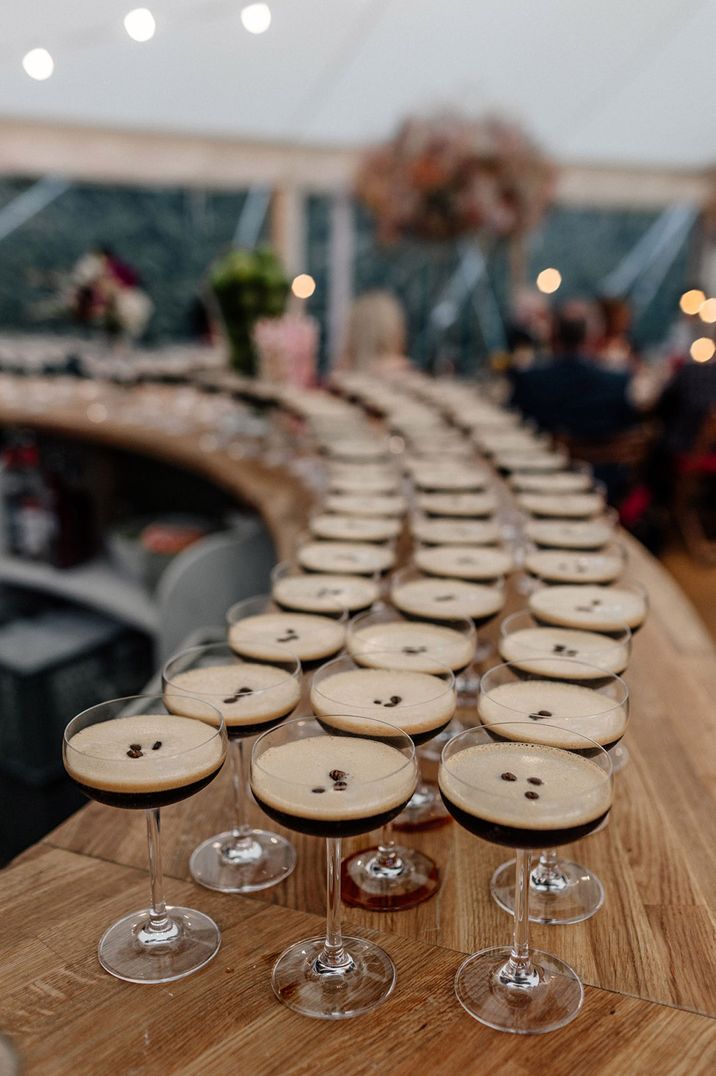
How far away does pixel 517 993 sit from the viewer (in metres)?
1.20

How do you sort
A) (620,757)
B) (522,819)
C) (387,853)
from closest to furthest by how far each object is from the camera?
(522,819) < (387,853) < (620,757)

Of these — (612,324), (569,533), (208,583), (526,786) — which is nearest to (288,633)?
(526,786)

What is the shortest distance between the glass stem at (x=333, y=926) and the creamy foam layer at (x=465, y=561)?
1025 mm

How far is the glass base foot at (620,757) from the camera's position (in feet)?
5.64

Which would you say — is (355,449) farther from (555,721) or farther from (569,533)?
(555,721)

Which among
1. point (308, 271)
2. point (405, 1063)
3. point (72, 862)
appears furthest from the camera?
point (308, 271)

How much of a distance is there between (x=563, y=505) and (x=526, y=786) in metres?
1.63

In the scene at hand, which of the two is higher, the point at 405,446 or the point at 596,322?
the point at 596,322

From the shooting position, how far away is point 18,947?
1.28m

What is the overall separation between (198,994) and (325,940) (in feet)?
0.58

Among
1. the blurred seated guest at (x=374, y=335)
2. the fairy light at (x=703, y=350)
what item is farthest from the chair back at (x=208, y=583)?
the fairy light at (x=703, y=350)

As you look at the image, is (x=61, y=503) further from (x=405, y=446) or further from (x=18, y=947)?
(x=18, y=947)

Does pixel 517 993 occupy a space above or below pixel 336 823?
below

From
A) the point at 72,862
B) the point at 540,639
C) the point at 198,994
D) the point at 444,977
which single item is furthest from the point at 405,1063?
the point at 540,639
